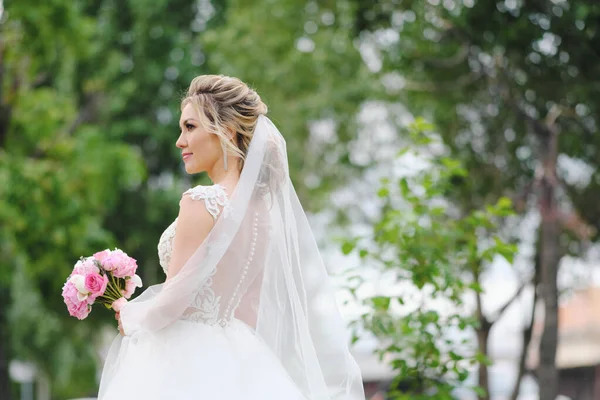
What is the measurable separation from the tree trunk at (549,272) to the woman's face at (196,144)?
22.2 feet

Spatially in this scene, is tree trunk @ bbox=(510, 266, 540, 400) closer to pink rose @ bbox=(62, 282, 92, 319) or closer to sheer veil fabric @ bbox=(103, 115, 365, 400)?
sheer veil fabric @ bbox=(103, 115, 365, 400)

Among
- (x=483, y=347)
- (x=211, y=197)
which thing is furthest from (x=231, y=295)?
(x=483, y=347)

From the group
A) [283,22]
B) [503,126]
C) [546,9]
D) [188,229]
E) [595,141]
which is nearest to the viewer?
[188,229]

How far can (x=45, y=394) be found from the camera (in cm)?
3884

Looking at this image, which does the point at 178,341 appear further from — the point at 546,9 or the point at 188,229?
the point at 546,9

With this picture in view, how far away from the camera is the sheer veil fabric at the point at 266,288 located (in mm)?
3412

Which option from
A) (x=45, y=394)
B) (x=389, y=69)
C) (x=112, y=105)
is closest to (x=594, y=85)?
(x=389, y=69)

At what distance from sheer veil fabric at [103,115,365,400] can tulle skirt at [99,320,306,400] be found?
0.05 metres

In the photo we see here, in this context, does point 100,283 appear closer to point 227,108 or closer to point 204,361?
point 204,361

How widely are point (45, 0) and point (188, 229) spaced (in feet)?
32.3

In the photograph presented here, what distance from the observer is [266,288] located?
11.8 feet

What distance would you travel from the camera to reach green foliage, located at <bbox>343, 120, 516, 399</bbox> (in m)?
6.54

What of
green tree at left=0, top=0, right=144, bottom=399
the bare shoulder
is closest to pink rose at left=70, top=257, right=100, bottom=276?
the bare shoulder

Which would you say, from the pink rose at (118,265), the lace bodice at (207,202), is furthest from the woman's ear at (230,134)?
the pink rose at (118,265)
